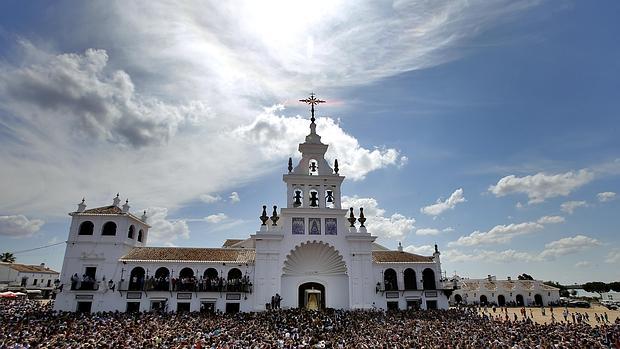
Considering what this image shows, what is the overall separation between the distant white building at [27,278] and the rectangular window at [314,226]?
4384cm

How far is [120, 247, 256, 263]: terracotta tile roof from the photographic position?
33.1 m

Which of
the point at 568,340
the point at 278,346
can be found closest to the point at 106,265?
the point at 278,346

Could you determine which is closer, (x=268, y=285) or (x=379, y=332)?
(x=379, y=332)

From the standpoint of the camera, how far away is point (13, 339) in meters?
19.0

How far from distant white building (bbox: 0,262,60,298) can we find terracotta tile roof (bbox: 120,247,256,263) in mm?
31388

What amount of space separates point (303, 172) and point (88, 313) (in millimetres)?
20943

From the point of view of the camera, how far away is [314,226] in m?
33.2

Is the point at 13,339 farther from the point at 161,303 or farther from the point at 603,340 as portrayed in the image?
the point at 603,340

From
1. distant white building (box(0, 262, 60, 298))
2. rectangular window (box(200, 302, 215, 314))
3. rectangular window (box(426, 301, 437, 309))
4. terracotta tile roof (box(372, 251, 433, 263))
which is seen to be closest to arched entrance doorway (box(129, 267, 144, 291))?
rectangular window (box(200, 302, 215, 314))

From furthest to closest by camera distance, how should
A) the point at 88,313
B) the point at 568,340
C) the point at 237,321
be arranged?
the point at 88,313
the point at 237,321
the point at 568,340

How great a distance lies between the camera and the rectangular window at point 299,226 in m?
32.9

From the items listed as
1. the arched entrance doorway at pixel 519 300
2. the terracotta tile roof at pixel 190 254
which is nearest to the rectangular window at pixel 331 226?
the terracotta tile roof at pixel 190 254

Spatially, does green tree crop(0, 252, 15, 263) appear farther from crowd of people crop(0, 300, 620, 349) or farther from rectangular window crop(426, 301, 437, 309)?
rectangular window crop(426, 301, 437, 309)

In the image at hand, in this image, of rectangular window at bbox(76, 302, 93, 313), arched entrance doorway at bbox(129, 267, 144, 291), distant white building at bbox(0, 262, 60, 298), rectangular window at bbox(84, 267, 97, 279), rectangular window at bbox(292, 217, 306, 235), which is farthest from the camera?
distant white building at bbox(0, 262, 60, 298)
